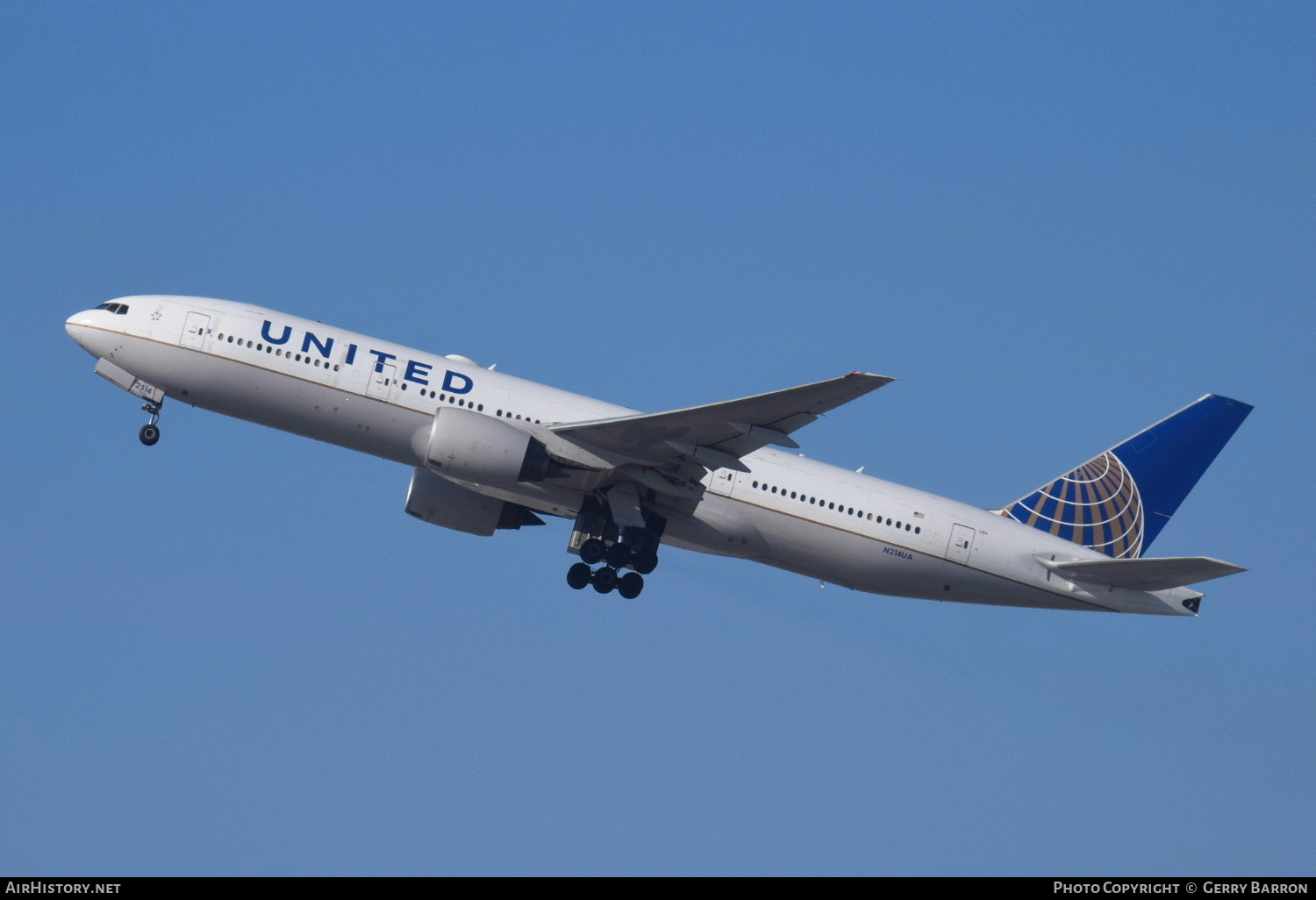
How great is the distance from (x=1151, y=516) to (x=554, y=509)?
15.9 metres

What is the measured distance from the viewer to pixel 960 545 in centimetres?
3325

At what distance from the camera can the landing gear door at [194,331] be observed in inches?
1237

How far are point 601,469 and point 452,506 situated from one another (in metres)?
4.97

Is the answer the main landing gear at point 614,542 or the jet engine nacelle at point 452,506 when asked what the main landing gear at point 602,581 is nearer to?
the main landing gear at point 614,542

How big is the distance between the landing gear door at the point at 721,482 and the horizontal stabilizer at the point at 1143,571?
26.3ft

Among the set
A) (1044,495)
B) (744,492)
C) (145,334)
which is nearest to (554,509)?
(744,492)

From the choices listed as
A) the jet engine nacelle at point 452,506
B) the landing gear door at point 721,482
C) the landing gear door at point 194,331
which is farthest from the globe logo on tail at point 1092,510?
the landing gear door at point 194,331

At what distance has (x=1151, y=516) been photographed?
119 feet

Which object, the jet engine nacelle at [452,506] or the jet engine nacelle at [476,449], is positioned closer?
the jet engine nacelle at [476,449]

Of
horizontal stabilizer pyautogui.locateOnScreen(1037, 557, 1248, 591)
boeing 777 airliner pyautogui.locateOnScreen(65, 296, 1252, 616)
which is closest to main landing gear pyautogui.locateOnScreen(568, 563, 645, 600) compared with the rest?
boeing 777 airliner pyautogui.locateOnScreen(65, 296, 1252, 616)

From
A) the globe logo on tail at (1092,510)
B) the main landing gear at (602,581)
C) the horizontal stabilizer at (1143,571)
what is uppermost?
the globe logo on tail at (1092,510)

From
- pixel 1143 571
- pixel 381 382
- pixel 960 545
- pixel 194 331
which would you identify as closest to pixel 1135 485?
pixel 1143 571

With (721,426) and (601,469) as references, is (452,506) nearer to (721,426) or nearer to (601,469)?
(601,469)
